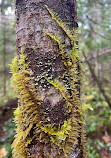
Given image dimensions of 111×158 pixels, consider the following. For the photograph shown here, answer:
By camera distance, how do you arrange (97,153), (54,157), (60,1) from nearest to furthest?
(54,157) < (60,1) < (97,153)

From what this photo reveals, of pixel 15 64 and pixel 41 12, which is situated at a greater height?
pixel 41 12

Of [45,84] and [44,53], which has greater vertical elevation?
[44,53]

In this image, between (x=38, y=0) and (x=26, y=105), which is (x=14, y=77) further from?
(x=38, y=0)

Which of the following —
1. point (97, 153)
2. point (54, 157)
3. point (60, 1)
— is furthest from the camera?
point (97, 153)

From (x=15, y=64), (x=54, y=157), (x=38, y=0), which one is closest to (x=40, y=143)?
(x=54, y=157)
